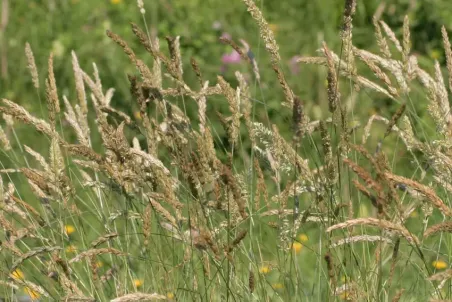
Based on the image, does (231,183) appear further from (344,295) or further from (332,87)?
(344,295)

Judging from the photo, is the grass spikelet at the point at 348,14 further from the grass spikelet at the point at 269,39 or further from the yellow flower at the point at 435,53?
the yellow flower at the point at 435,53

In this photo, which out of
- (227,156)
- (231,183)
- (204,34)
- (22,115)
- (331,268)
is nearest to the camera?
(231,183)

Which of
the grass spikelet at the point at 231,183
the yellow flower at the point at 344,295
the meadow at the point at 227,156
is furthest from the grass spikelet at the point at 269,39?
the yellow flower at the point at 344,295

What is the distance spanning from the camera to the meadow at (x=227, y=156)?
2.32 metres

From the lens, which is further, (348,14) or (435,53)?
(435,53)

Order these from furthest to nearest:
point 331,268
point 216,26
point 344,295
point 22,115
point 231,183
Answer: point 216,26
point 344,295
point 22,115
point 331,268
point 231,183

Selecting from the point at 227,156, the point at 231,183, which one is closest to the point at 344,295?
the point at 227,156

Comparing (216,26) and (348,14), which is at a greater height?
(348,14)

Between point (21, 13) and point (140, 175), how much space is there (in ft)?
17.1

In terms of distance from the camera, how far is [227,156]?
2527 millimetres

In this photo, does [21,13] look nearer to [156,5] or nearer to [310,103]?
[156,5]

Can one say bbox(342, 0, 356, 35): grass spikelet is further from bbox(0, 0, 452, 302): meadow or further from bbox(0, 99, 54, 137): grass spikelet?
bbox(0, 99, 54, 137): grass spikelet

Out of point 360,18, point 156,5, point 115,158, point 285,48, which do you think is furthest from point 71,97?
point 115,158

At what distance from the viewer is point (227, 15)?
680cm
